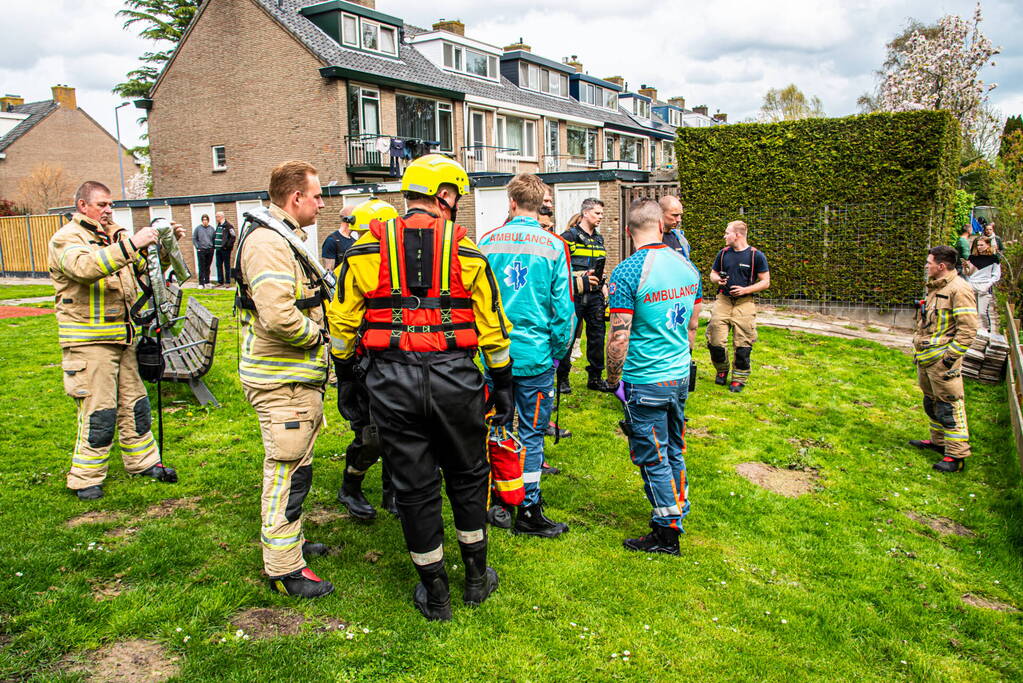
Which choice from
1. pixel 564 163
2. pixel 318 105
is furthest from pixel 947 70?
pixel 318 105

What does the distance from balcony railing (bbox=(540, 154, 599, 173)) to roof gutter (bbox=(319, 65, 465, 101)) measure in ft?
22.7

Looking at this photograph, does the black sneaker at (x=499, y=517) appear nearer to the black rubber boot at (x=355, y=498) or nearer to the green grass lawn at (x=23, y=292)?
the black rubber boot at (x=355, y=498)

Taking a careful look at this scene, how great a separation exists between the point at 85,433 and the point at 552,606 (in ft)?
11.7

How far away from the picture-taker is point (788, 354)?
1070 cm

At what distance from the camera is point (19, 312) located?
13180mm

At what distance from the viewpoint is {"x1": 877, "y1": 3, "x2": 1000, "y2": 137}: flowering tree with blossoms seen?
29.7 metres

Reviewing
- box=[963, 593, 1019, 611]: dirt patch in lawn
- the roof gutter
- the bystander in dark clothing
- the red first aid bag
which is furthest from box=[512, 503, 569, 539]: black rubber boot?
the roof gutter

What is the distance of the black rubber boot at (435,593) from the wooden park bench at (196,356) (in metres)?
4.50

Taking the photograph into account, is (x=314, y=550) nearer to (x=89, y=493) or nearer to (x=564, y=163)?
(x=89, y=493)

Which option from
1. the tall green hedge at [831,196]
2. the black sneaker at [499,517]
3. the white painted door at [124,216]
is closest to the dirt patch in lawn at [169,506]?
the black sneaker at [499,517]

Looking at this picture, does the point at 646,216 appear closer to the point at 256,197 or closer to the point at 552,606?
the point at 552,606

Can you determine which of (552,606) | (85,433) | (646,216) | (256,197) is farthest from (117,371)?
(256,197)

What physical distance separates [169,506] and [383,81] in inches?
902

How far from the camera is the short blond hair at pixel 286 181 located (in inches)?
149
